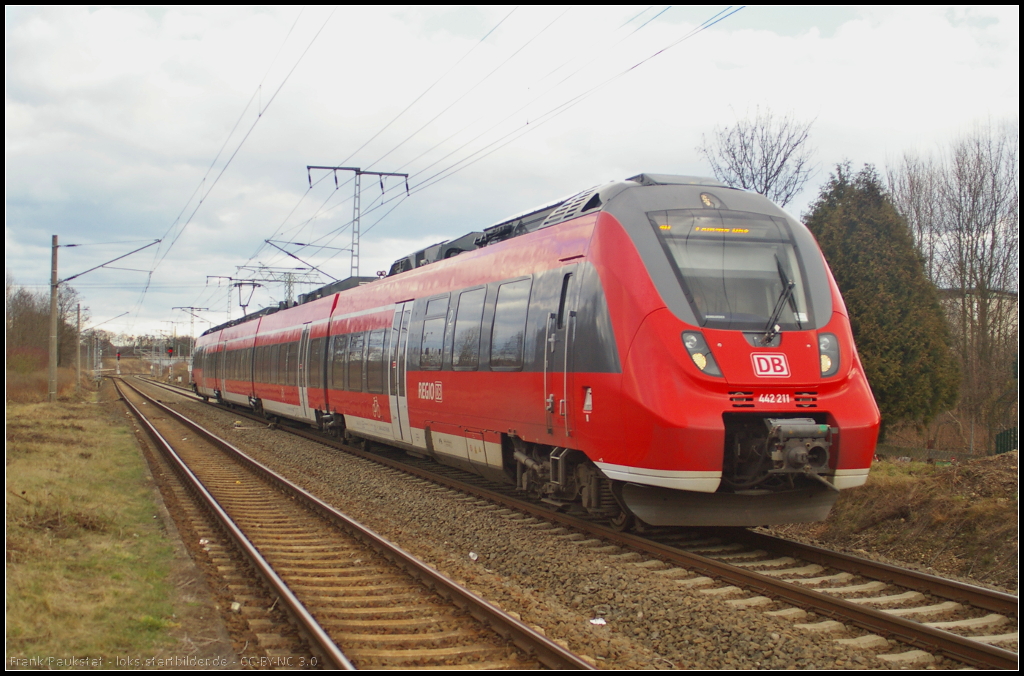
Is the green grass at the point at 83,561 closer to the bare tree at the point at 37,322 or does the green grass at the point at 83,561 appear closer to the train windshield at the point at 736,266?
the train windshield at the point at 736,266

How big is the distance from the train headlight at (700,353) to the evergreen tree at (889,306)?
40.3 ft

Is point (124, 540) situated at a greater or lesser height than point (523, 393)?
lesser

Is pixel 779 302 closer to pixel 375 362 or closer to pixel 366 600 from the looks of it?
pixel 366 600

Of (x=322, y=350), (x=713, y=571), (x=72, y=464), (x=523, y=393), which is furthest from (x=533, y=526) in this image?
(x=322, y=350)

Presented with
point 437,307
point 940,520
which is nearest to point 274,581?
point 437,307

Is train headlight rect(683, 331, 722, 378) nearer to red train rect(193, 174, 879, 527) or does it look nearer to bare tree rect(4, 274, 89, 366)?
red train rect(193, 174, 879, 527)

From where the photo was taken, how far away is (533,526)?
28.3 ft

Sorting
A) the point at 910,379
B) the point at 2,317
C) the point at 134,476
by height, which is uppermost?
the point at 2,317

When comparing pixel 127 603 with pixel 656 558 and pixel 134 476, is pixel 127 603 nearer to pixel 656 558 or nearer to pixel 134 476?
pixel 656 558

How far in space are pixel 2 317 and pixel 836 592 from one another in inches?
712

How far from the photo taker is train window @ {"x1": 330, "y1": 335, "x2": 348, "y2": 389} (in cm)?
1625

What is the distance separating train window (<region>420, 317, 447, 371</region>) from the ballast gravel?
1.95m

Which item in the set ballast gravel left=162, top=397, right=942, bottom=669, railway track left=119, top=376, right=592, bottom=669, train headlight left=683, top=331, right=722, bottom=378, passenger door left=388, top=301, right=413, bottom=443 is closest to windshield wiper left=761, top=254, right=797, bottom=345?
train headlight left=683, top=331, right=722, bottom=378

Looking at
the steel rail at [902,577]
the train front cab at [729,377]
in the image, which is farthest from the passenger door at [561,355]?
the steel rail at [902,577]
